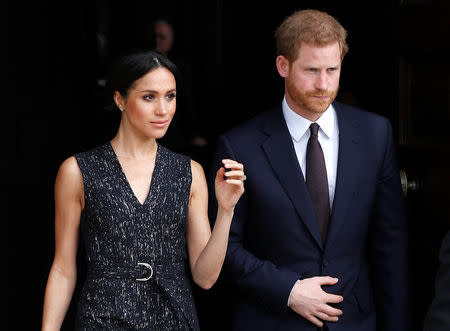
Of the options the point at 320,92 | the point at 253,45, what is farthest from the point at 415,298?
the point at 253,45

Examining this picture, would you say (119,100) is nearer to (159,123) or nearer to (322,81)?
(159,123)

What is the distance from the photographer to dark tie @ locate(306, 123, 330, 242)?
3.37 metres

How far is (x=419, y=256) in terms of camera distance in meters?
3.84

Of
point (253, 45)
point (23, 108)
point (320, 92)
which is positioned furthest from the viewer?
point (253, 45)

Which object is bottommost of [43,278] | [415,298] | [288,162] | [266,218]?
[43,278]

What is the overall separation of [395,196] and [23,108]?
8.29 ft

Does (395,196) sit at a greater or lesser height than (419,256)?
greater

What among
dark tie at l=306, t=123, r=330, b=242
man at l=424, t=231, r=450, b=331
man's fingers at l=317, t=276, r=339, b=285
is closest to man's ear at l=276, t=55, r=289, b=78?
dark tie at l=306, t=123, r=330, b=242

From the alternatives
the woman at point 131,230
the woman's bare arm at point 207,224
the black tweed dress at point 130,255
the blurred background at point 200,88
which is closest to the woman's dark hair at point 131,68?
the woman at point 131,230

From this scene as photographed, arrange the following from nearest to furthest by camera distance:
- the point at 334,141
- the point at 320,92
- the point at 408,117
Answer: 1. the point at 320,92
2. the point at 334,141
3. the point at 408,117

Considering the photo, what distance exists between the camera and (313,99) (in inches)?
128

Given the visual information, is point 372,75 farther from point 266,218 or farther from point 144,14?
point 144,14

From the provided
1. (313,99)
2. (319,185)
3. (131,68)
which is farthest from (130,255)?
(313,99)

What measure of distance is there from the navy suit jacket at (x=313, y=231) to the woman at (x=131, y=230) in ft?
0.91
